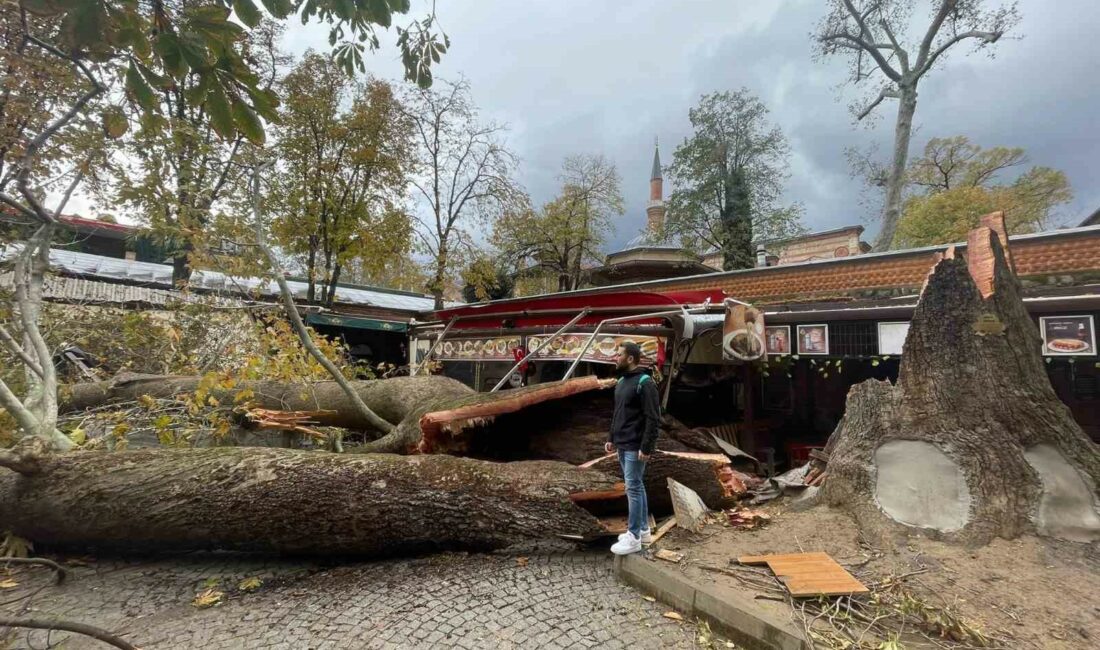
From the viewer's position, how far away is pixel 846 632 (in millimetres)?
2463

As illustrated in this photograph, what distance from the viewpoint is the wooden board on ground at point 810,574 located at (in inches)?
108

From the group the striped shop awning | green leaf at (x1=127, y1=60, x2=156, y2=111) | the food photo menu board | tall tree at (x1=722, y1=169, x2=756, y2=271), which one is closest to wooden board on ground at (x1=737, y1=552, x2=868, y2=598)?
green leaf at (x1=127, y1=60, x2=156, y2=111)

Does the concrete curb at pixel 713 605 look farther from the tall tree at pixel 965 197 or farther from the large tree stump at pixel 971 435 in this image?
the tall tree at pixel 965 197

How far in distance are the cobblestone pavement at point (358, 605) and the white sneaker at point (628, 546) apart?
0.21 metres

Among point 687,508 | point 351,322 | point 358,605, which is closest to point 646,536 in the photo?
point 687,508

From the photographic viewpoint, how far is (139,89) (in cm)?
184

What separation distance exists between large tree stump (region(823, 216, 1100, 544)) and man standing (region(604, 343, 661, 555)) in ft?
5.50

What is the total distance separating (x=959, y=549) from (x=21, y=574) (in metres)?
6.38

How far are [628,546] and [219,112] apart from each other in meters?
3.41

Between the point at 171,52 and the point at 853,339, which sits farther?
the point at 853,339

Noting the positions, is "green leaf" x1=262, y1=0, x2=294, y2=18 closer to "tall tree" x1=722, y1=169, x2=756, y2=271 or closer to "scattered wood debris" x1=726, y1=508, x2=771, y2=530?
"scattered wood debris" x1=726, y1=508, x2=771, y2=530

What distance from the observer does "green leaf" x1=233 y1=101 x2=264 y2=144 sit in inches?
75.9

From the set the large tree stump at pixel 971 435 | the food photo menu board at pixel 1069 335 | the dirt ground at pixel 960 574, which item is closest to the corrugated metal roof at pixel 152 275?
the dirt ground at pixel 960 574

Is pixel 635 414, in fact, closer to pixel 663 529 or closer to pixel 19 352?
Answer: pixel 663 529
